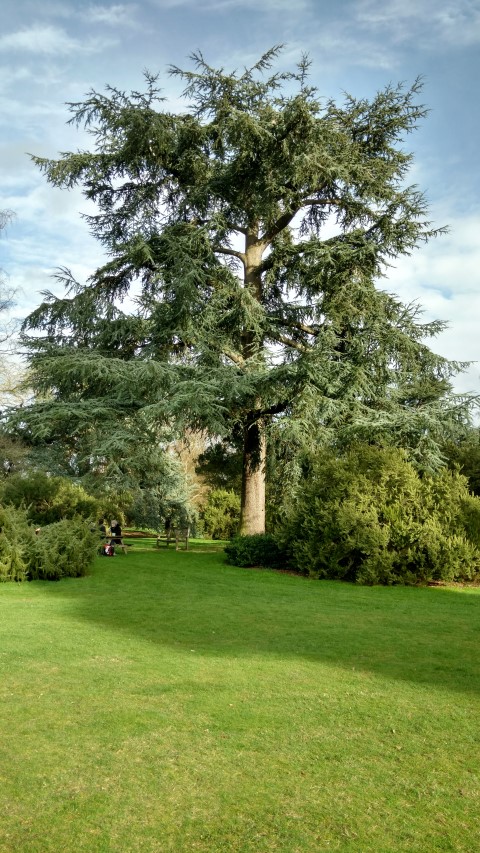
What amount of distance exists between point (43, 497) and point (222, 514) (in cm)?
1392

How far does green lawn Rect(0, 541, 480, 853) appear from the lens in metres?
3.84

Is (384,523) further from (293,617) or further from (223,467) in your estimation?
(223,467)

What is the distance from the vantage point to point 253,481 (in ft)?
69.6

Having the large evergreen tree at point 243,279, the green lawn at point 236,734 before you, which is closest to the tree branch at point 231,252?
the large evergreen tree at point 243,279

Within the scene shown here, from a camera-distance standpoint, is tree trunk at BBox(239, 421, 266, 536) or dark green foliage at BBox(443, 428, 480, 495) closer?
dark green foliage at BBox(443, 428, 480, 495)

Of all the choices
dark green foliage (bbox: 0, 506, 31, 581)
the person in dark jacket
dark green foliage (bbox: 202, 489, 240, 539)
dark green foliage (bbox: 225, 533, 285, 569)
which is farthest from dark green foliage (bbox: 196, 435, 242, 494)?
dark green foliage (bbox: 0, 506, 31, 581)

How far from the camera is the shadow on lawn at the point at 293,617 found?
7895mm

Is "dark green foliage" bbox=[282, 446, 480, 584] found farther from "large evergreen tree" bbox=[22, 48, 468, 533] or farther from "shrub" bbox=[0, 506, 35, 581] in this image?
"shrub" bbox=[0, 506, 35, 581]

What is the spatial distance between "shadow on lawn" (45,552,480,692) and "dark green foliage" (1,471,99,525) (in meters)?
2.82

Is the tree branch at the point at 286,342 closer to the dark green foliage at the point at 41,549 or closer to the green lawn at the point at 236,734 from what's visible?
the dark green foliage at the point at 41,549

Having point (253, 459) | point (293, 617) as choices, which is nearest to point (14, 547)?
point (293, 617)

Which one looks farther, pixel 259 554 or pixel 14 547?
pixel 259 554

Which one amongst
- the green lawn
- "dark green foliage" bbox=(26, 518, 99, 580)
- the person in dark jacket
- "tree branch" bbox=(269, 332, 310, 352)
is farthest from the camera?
"tree branch" bbox=(269, 332, 310, 352)

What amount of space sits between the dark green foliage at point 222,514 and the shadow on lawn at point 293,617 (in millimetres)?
14626
